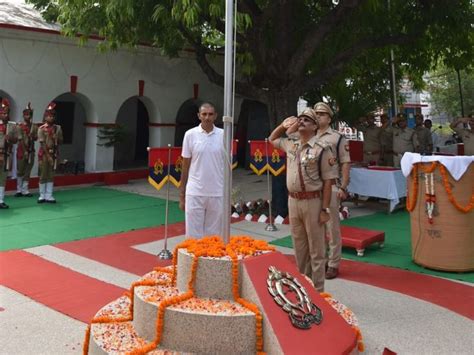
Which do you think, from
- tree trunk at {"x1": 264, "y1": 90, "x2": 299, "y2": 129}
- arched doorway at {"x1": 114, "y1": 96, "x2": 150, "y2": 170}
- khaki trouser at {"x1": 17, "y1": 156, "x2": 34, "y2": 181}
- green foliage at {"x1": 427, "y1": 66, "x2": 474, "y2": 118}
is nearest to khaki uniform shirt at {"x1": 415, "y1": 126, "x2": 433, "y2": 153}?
tree trunk at {"x1": 264, "y1": 90, "x2": 299, "y2": 129}

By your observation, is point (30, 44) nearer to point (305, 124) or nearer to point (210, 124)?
point (210, 124)

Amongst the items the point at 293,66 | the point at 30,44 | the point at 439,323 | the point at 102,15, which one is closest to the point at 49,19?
the point at 30,44

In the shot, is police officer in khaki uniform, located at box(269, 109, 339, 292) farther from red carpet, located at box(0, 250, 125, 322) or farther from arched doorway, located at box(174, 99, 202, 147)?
arched doorway, located at box(174, 99, 202, 147)

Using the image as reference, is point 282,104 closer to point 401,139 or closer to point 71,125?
point 401,139

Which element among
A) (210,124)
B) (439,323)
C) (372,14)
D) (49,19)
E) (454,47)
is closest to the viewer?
(439,323)

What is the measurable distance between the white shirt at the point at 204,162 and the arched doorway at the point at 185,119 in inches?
513

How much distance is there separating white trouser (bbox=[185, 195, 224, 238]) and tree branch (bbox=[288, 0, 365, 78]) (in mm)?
4940

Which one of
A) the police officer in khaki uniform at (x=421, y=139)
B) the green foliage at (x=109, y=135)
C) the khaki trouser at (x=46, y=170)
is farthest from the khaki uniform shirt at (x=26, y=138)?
the police officer in khaki uniform at (x=421, y=139)

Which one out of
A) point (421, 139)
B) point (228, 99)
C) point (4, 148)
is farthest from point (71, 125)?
point (228, 99)

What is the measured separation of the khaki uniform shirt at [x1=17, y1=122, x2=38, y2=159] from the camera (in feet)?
37.1

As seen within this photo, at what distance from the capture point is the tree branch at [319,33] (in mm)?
8969

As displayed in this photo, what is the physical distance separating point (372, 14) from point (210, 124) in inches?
272

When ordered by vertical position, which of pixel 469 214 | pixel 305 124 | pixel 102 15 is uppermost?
Answer: pixel 102 15

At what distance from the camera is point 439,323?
4758mm
